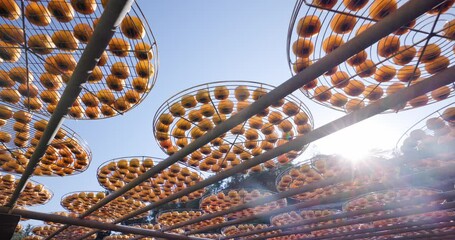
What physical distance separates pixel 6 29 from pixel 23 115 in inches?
127

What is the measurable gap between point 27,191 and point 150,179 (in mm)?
5592

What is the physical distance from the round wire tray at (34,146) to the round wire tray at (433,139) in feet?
27.4

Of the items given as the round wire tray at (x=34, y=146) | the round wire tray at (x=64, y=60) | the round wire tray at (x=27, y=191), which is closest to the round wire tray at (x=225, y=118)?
the round wire tray at (x=64, y=60)

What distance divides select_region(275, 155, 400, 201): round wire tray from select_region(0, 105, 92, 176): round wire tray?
632 centimetres

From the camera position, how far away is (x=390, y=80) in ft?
16.6

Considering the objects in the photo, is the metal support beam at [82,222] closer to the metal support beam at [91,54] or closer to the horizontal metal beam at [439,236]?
the metal support beam at [91,54]

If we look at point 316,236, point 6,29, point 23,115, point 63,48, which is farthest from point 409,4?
point 316,236

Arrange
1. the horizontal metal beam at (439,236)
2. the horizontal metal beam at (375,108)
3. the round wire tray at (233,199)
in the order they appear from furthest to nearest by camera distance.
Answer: the horizontal metal beam at (439,236), the round wire tray at (233,199), the horizontal metal beam at (375,108)

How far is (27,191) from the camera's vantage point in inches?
467

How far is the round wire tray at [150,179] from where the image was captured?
938cm

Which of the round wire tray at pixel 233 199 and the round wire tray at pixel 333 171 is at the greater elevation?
the round wire tray at pixel 333 171

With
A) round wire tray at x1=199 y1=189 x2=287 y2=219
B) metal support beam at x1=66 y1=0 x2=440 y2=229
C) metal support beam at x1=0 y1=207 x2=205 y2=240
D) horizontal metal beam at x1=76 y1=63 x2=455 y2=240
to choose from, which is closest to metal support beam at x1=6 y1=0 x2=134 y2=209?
metal support beam at x1=66 y1=0 x2=440 y2=229

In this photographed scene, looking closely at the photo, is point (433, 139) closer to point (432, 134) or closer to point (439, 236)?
point (432, 134)

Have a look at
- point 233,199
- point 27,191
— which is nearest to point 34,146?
point 27,191
